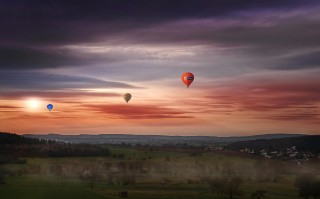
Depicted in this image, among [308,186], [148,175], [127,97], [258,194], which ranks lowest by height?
[258,194]

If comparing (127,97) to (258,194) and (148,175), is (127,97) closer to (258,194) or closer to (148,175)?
(258,194)

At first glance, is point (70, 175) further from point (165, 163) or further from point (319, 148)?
point (319, 148)

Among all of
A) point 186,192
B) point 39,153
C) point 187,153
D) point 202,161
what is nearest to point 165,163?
point 202,161

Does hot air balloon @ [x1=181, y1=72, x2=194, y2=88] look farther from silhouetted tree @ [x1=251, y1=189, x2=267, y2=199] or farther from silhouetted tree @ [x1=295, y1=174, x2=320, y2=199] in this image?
silhouetted tree @ [x1=295, y1=174, x2=320, y2=199]

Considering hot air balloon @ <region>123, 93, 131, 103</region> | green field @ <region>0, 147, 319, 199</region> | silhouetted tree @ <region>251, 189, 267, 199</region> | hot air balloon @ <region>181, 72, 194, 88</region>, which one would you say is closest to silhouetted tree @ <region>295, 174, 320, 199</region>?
green field @ <region>0, 147, 319, 199</region>

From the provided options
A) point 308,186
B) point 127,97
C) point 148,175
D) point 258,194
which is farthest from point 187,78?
point 148,175
